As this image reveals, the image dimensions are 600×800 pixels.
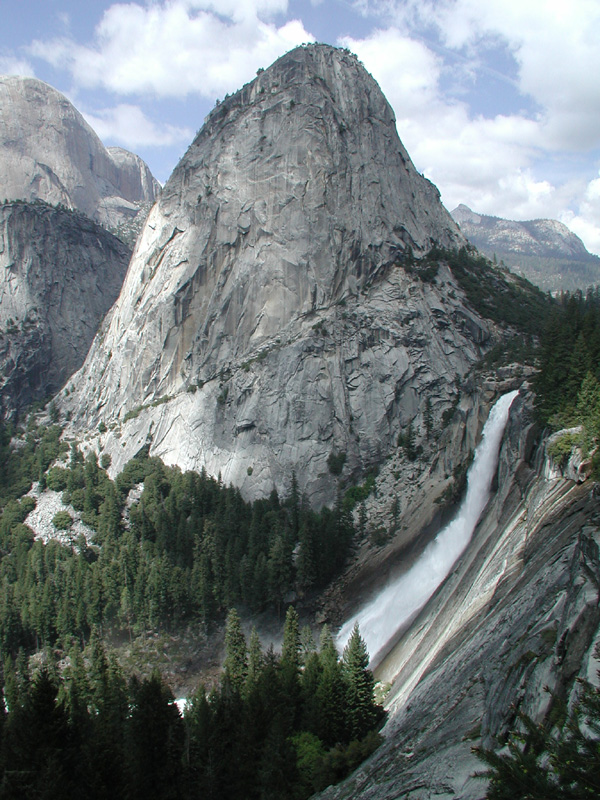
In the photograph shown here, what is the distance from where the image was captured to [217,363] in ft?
298

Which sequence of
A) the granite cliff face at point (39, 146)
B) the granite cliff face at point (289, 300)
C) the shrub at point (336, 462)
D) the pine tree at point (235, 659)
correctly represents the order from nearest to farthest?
1. the pine tree at point (235, 659)
2. the shrub at point (336, 462)
3. the granite cliff face at point (289, 300)
4. the granite cliff face at point (39, 146)

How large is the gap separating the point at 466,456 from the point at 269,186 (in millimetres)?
57192

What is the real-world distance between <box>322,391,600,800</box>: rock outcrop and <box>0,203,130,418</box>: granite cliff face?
374 ft

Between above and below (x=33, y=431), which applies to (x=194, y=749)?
below

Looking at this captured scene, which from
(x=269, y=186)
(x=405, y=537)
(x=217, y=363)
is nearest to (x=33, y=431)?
(x=217, y=363)

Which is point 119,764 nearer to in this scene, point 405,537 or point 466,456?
point 405,537

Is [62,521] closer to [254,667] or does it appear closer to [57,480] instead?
[57,480]

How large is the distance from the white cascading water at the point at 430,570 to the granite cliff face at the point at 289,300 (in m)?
22.1

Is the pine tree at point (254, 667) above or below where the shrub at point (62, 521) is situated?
below

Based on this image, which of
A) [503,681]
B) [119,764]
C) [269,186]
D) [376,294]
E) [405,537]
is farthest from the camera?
[269,186]

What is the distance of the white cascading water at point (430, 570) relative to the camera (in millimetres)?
45281

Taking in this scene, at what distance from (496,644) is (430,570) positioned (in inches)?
1034

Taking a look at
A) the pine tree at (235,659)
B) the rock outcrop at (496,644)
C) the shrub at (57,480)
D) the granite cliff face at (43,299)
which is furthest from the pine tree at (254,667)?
the granite cliff face at (43,299)

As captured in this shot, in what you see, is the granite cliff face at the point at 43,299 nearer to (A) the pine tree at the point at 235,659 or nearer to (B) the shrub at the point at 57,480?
(B) the shrub at the point at 57,480
